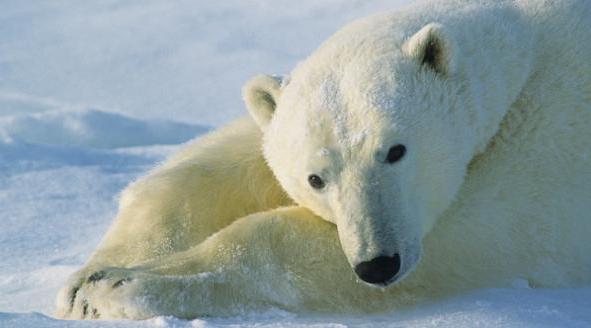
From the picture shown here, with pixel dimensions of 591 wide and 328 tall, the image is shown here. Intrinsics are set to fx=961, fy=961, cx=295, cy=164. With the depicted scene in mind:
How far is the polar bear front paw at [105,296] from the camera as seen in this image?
276 cm

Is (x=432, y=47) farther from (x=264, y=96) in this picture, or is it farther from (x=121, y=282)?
(x=121, y=282)

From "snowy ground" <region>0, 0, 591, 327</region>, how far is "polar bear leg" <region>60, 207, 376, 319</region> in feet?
0.31

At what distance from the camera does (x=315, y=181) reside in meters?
2.97

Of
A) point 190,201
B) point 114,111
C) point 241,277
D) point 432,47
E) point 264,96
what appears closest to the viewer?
point 241,277

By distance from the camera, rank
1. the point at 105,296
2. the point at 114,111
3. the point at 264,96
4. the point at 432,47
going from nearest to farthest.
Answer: the point at 105,296 < the point at 432,47 < the point at 264,96 < the point at 114,111

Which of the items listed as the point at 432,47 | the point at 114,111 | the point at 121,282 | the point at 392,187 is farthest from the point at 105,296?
the point at 114,111

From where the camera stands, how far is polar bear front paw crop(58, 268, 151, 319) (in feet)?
9.04

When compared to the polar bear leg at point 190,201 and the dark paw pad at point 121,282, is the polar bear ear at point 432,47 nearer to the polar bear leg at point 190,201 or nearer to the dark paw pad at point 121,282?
the polar bear leg at point 190,201

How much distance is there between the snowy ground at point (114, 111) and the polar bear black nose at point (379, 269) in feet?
0.47

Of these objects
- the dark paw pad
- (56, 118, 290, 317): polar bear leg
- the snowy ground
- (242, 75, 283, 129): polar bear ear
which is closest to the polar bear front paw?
the dark paw pad

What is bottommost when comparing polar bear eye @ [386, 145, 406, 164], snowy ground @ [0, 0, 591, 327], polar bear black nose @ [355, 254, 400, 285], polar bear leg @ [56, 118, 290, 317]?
polar bear black nose @ [355, 254, 400, 285]

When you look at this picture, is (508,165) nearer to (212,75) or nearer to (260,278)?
(260,278)

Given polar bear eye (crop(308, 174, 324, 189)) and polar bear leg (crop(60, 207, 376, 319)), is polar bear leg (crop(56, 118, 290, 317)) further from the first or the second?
polar bear eye (crop(308, 174, 324, 189))

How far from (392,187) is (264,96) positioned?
0.73 m
